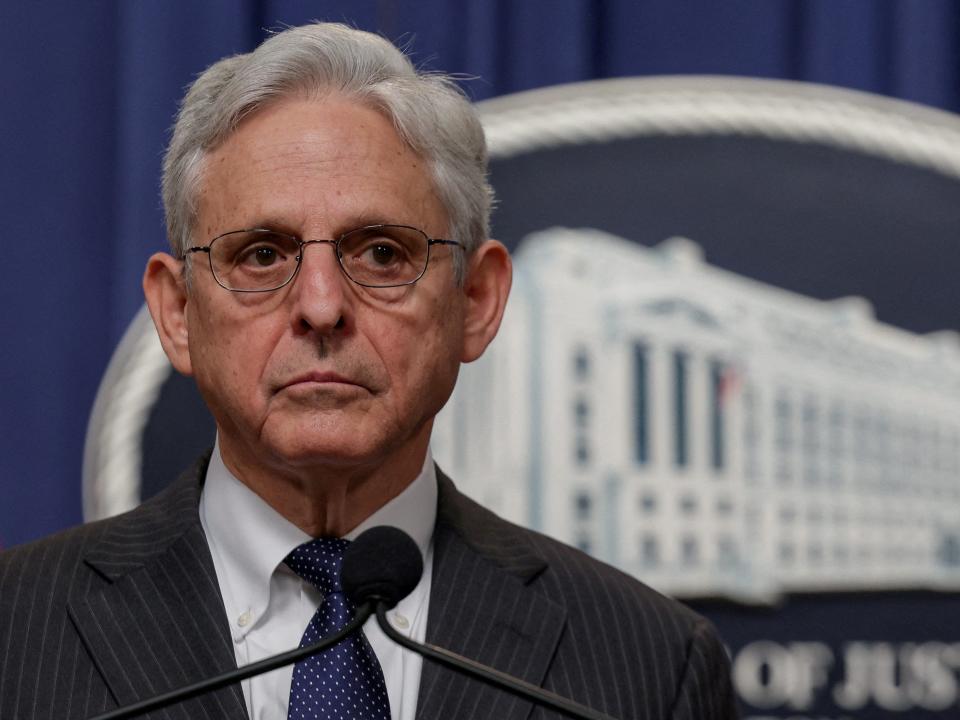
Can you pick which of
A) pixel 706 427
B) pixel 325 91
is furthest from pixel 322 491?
pixel 706 427

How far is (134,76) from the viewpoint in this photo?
1.75 m

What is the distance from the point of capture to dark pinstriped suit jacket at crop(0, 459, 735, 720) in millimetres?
1154

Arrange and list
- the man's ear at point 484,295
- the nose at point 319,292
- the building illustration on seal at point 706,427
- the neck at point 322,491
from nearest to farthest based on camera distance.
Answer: the nose at point 319,292
the neck at point 322,491
the man's ear at point 484,295
the building illustration on seal at point 706,427

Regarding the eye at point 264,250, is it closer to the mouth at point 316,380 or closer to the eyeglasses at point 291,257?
the eyeglasses at point 291,257

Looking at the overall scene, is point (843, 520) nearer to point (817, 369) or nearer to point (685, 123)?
point (817, 369)

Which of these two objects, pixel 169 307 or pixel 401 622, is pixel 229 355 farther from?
pixel 401 622

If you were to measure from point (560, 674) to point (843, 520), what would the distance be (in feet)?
2.10

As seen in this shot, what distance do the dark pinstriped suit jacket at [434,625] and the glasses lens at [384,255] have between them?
288 millimetres

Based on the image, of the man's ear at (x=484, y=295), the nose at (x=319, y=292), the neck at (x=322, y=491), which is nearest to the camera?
the nose at (x=319, y=292)

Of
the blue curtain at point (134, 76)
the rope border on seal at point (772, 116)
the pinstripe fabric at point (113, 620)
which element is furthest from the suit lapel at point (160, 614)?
the rope border on seal at point (772, 116)

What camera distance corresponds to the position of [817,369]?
5.78 ft

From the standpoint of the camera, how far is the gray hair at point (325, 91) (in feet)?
4.04

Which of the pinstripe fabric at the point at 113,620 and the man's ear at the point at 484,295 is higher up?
the man's ear at the point at 484,295

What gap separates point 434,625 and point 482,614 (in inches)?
2.1
